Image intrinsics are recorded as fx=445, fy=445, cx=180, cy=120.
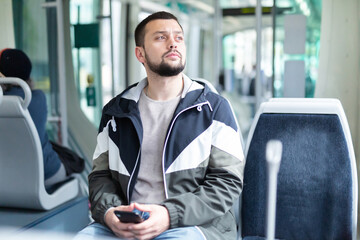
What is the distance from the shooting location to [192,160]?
1754 mm

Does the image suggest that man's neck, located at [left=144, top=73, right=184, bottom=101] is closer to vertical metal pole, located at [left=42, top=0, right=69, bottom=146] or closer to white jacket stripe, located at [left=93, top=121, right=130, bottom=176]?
white jacket stripe, located at [left=93, top=121, right=130, bottom=176]

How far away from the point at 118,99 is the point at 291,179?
81cm

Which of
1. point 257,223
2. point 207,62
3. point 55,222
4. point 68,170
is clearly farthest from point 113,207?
point 207,62

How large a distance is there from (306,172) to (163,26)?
85 cm

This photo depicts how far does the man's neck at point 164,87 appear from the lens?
1.88m

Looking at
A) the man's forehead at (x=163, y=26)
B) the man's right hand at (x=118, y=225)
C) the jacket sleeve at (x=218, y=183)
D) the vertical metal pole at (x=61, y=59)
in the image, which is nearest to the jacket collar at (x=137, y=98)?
the jacket sleeve at (x=218, y=183)

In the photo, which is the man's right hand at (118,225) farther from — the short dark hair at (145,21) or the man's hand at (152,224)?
the short dark hair at (145,21)

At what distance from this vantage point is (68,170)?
10.7 ft

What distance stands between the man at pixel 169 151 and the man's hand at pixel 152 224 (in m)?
0.04

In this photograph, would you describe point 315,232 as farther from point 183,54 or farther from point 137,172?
point 183,54

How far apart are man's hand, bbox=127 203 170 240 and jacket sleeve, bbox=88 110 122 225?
0.81ft

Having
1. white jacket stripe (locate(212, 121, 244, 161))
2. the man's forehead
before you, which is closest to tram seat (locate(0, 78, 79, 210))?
the man's forehead

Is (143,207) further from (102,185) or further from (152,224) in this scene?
(102,185)

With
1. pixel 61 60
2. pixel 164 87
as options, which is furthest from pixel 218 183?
pixel 61 60
